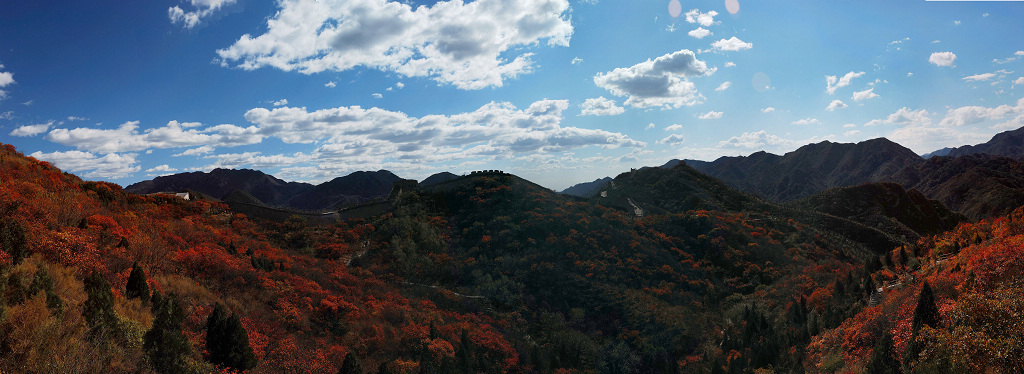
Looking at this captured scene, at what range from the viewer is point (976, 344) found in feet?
36.1

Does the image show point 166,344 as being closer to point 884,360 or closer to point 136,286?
point 136,286

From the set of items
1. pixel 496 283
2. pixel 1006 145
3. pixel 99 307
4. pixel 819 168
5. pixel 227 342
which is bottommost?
pixel 496 283

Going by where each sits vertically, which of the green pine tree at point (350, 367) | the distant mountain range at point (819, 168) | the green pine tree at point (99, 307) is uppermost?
the distant mountain range at point (819, 168)

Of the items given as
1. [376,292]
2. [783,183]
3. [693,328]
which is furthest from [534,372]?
[783,183]

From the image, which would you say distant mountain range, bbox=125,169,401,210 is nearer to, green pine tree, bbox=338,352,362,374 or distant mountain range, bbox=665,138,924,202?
green pine tree, bbox=338,352,362,374

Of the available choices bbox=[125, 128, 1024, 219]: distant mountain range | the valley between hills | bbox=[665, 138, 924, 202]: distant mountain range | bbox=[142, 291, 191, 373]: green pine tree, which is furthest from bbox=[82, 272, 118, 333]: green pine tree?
bbox=[665, 138, 924, 202]: distant mountain range

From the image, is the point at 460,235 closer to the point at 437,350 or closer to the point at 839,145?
the point at 437,350

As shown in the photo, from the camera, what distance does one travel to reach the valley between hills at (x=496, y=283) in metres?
12.1

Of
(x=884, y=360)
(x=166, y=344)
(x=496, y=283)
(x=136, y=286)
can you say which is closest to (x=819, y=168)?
(x=496, y=283)

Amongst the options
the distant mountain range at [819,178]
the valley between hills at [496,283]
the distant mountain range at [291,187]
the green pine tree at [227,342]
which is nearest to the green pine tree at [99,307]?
the valley between hills at [496,283]

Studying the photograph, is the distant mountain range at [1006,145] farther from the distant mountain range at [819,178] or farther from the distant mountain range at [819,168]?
the distant mountain range at [819,168]

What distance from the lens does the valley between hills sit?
1209 cm

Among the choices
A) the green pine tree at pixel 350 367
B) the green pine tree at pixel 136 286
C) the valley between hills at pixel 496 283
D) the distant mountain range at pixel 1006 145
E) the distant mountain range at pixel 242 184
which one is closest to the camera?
the valley between hills at pixel 496 283

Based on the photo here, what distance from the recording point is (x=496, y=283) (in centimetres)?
3544
